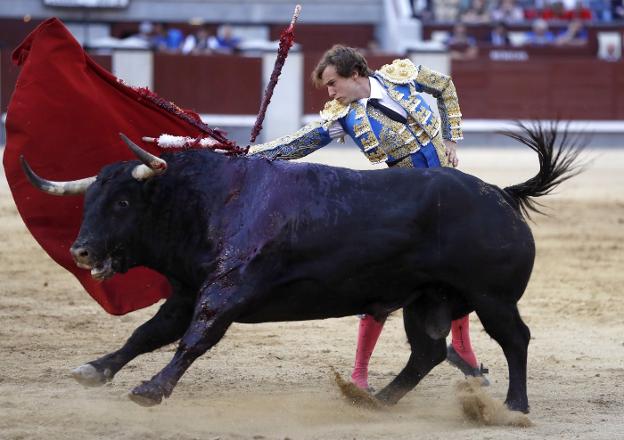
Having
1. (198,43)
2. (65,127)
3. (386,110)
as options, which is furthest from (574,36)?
(65,127)

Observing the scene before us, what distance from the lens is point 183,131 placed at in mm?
4383

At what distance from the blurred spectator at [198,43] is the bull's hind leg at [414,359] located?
1180 cm

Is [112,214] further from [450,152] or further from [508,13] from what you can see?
[508,13]

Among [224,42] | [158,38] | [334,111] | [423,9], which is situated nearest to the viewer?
[334,111]

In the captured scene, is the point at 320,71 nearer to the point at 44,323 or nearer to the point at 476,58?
the point at 44,323

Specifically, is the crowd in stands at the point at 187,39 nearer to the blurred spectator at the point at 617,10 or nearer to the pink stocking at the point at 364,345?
the blurred spectator at the point at 617,10

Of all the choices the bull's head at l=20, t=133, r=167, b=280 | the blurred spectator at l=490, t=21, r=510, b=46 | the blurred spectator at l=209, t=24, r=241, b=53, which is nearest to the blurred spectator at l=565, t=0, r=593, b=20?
the blurred spectator at l=490, t=21, r=510, b=46

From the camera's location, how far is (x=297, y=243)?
3783 mm

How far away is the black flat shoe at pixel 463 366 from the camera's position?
4453 mm

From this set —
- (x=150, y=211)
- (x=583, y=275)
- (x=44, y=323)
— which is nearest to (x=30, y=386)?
(x=150, y=211)

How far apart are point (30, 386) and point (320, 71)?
144 centimetres

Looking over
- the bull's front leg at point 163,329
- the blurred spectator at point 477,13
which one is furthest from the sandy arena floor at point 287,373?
the blurred spectator at point 477,13

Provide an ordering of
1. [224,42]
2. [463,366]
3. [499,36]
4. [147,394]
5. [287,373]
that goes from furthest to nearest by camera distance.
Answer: [499,36]
[224,42]
[287,373]
[463,366]
[147,394]

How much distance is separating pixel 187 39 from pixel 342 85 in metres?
13.2
